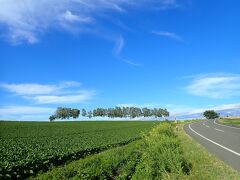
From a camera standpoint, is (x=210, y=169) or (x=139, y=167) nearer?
(x=210, y=169)

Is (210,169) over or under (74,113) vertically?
under

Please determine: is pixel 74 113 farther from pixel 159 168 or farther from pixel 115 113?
pixel 159 168

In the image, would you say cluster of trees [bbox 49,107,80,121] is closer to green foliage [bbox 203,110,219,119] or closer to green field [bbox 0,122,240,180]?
green foliage [bbox 203,110,219,119]

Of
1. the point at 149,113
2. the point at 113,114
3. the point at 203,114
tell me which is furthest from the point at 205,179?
the point at 149,113

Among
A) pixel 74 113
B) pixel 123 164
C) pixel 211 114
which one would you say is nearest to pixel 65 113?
pixel 74 113

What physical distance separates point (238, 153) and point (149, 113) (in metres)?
174

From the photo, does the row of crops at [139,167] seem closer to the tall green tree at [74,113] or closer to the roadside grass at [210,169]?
the roadside grass at [210,169]

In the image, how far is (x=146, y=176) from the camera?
11.6 m

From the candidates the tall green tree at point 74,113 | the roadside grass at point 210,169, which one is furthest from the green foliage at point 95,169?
the tall green tree at point 74,113

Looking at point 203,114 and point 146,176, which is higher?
point 203,114

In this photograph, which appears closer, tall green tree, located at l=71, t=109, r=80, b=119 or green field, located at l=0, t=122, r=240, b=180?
green field, located at l=0, t=122, r=240, b=180

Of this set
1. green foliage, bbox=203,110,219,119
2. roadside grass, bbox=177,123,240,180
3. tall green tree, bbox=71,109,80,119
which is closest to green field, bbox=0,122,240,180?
roadside grass, bbox=177,123,240,180

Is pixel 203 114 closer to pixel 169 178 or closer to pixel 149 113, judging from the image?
pixel 149 113

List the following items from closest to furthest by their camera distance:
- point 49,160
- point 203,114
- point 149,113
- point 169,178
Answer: point 169,178, point 49,160, point 203,114, point 149,113
